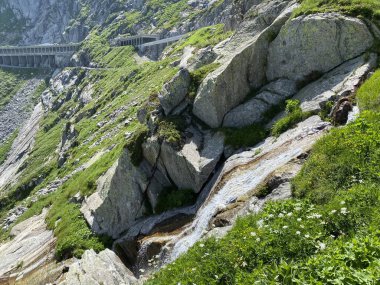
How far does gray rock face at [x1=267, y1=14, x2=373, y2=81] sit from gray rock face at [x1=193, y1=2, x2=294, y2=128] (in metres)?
0.82

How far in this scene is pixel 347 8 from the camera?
23750 millimetres

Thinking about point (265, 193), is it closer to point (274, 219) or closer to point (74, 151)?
point (274, 219)

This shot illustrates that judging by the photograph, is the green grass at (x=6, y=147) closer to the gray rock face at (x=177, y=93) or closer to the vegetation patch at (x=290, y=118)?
the gray rock face at (x=177, y=93)

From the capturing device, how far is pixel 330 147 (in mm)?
15117

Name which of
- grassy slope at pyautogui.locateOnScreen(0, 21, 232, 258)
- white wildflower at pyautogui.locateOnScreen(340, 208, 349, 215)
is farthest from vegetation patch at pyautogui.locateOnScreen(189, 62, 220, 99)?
white wildflower at pyautogui.locateOnScreen(340, 208, 349, 215)

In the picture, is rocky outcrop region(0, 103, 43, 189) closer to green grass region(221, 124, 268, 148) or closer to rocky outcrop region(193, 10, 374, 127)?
rocky outcrop region(193, 10, 374, 127)

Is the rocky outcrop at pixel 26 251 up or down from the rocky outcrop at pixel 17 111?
up

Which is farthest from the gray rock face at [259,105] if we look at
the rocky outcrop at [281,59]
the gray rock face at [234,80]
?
the gray rock face at [234,80]

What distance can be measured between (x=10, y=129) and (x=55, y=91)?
2713cm

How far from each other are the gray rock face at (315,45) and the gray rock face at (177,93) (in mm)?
6190

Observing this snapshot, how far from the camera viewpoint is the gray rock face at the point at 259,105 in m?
25.0

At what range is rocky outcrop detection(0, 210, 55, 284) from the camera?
3100 cm

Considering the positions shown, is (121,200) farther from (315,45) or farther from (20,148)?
(20,148)

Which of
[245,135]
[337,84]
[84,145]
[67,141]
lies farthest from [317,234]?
[67,141]
